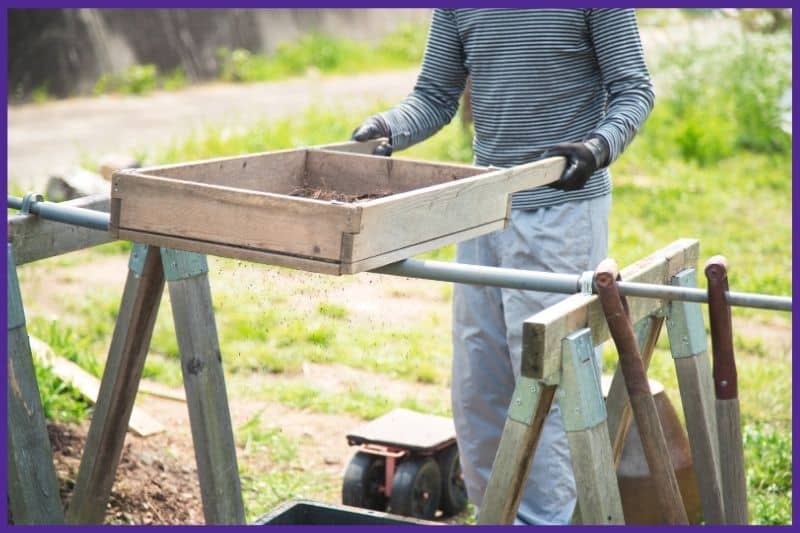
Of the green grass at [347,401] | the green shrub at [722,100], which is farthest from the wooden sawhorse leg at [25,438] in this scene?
the green shrub at [722,100]

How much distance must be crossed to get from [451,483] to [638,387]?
164cm

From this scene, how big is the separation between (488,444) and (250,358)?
1957 millimetres

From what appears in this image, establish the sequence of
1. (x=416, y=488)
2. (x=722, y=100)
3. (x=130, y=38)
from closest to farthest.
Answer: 1. (x=416, y=488)
2. (x=722, y=100)
3. (x=130, y=38)

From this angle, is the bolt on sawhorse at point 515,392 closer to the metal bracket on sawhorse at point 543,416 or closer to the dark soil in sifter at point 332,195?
the metal bracket on sawhorse at point 543,416

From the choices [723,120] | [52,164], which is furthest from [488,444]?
[723,120]

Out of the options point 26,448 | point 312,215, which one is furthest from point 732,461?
point 26,448

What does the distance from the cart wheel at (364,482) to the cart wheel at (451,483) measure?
0.18m

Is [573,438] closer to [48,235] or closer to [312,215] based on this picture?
[312,215]

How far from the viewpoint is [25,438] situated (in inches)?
115

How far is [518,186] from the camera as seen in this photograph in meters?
2.56

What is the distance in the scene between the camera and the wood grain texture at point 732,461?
7.82 ft

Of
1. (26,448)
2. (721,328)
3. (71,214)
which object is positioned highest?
(71,214)

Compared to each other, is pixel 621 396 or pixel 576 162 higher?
pixel 576 162

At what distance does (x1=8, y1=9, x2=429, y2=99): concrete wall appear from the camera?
10.8 metres
